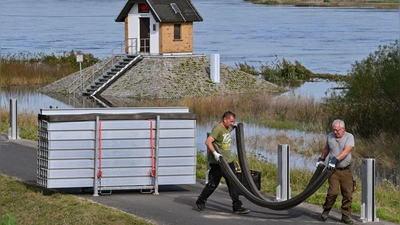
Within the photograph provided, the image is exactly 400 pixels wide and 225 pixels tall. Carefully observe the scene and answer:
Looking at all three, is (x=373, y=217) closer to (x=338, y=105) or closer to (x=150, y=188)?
(x=150, y=188)

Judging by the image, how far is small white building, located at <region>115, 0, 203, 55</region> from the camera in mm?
55656

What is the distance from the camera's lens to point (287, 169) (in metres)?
16.2

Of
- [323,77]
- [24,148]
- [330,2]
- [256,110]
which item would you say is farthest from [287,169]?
[330,2]

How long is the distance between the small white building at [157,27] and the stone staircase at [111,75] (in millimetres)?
562

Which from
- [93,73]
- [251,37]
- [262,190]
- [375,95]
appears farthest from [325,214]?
[251,37]

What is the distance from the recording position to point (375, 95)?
1315 inches

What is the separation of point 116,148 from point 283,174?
3048 mm

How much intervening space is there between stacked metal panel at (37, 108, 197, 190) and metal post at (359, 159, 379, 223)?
3.51 metres

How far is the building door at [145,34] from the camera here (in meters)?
56.5

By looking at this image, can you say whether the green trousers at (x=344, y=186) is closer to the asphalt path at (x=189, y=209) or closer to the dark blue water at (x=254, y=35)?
the asphalt path at (x=189, y=209)

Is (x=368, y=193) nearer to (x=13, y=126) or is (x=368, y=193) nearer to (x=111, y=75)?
(x=13, y=126)

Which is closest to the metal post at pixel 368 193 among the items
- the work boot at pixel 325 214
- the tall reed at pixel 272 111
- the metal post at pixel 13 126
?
the work boot at pixel 325 214

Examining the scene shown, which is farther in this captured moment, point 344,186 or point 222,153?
point 222,153

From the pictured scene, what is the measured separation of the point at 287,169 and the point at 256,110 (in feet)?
81.9
